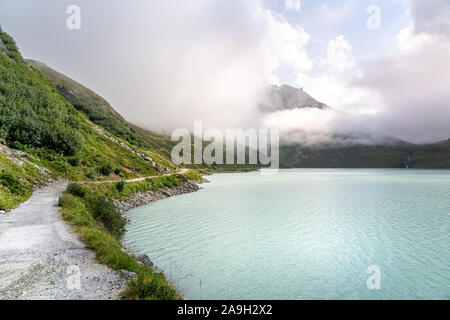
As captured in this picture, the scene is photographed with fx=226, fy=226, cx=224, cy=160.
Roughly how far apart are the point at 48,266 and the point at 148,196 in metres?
38.5

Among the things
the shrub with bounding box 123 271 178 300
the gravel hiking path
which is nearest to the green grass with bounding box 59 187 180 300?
the shrub with bounding box 123 271 178 300

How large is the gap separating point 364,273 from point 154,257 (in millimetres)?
15028

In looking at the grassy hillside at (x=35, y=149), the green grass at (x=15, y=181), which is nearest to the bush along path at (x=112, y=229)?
the green grass at (x=15, y=181)

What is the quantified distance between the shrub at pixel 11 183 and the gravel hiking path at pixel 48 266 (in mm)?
8004

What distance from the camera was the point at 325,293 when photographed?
41.0 ft

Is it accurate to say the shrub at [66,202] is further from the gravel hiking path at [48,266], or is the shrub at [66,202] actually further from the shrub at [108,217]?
the gravel hiking path at [48,266]

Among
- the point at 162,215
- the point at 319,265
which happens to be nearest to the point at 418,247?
the point at 319,265

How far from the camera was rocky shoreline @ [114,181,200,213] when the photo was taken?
1508 inches

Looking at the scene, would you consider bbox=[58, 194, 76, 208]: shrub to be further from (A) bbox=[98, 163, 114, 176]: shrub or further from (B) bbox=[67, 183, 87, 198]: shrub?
(A) bbox=[98, 163, 114, 176]: shrub

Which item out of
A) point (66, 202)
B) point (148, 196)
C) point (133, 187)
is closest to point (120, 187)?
point (133, 187)

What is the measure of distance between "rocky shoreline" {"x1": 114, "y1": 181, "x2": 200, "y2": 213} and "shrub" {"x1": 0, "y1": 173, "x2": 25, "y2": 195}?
43.3 ft

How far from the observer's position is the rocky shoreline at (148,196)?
126 feet
